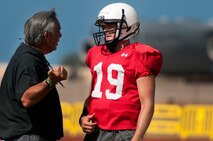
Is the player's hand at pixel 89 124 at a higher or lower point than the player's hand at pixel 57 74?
lower

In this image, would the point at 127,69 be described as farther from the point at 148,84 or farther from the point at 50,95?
the point at 50,95

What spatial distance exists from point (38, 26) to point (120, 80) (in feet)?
2.26

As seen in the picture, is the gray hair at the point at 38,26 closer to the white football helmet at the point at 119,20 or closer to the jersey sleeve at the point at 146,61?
the white football helmet at the point at 119,20

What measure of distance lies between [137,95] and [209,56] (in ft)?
149

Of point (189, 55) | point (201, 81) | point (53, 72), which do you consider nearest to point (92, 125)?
point (53, 72)

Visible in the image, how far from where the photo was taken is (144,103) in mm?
5324

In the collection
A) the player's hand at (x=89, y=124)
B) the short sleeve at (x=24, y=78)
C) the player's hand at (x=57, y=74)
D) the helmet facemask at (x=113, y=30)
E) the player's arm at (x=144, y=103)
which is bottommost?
the player's hand at (x=89, y=124)

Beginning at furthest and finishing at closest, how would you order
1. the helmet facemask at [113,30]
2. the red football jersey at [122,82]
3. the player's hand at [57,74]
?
the helmet facemask at [113,30] → the red football jersey at [122,82] → the player's hand at [57,74]

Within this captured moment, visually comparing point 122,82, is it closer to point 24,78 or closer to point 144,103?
point 144,103

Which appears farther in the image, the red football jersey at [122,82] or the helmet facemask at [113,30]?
the helmet facemask at [113,30]

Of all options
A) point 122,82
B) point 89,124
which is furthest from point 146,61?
point 89,124

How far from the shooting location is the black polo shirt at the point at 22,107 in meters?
5.51

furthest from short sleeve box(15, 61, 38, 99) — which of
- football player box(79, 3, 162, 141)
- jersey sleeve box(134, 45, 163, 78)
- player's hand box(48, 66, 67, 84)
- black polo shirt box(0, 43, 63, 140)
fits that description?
jersey sleeve box(134, 45, 163, 78)

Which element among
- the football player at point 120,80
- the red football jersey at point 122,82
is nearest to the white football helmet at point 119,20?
the football player at point 120,80
